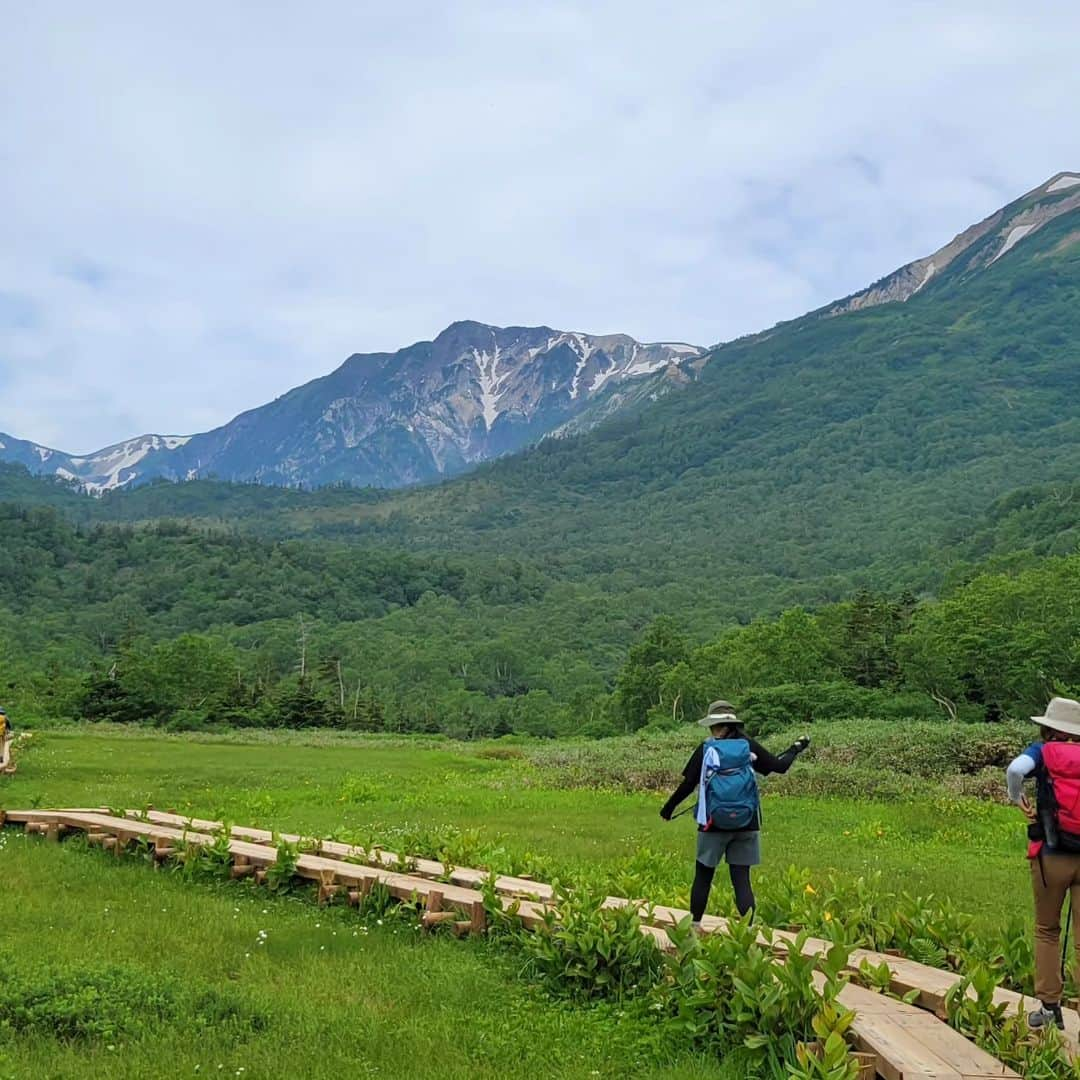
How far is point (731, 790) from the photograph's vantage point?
9281 mm

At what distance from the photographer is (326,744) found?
1812 inches

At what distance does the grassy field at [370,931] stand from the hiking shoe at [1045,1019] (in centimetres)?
216

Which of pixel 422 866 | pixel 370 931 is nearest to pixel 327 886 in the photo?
pixel 422 866

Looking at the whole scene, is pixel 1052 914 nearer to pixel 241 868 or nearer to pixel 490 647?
pixel 241 868

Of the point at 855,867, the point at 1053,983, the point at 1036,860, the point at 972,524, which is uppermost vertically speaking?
the point at 972,524

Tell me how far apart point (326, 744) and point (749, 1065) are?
136 feet

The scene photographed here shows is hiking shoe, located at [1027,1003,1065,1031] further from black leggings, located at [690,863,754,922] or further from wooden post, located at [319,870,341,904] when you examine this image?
wooden post, located at [319,870,341,904]

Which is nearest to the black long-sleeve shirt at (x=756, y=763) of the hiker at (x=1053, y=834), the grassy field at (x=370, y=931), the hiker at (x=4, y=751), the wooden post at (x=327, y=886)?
the grassy field at (x=370, y=931)

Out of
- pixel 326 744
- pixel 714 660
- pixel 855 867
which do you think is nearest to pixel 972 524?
pixel 714 660

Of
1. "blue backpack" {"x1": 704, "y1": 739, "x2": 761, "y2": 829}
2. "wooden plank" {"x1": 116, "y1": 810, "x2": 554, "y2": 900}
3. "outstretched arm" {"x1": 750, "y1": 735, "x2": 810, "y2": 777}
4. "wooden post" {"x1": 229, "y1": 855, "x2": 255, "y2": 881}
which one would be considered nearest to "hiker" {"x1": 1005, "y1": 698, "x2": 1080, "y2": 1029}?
"outstretched arm" {"x1": 750, "y1": 735, "x2": 810, "y2": 777}

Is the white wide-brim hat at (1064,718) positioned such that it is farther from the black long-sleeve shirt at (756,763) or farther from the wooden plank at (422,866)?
the wooden plank at (422,866)

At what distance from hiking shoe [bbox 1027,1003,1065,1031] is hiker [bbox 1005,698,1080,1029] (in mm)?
10

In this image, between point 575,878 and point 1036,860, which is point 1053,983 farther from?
point 575,878

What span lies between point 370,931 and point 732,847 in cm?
382
